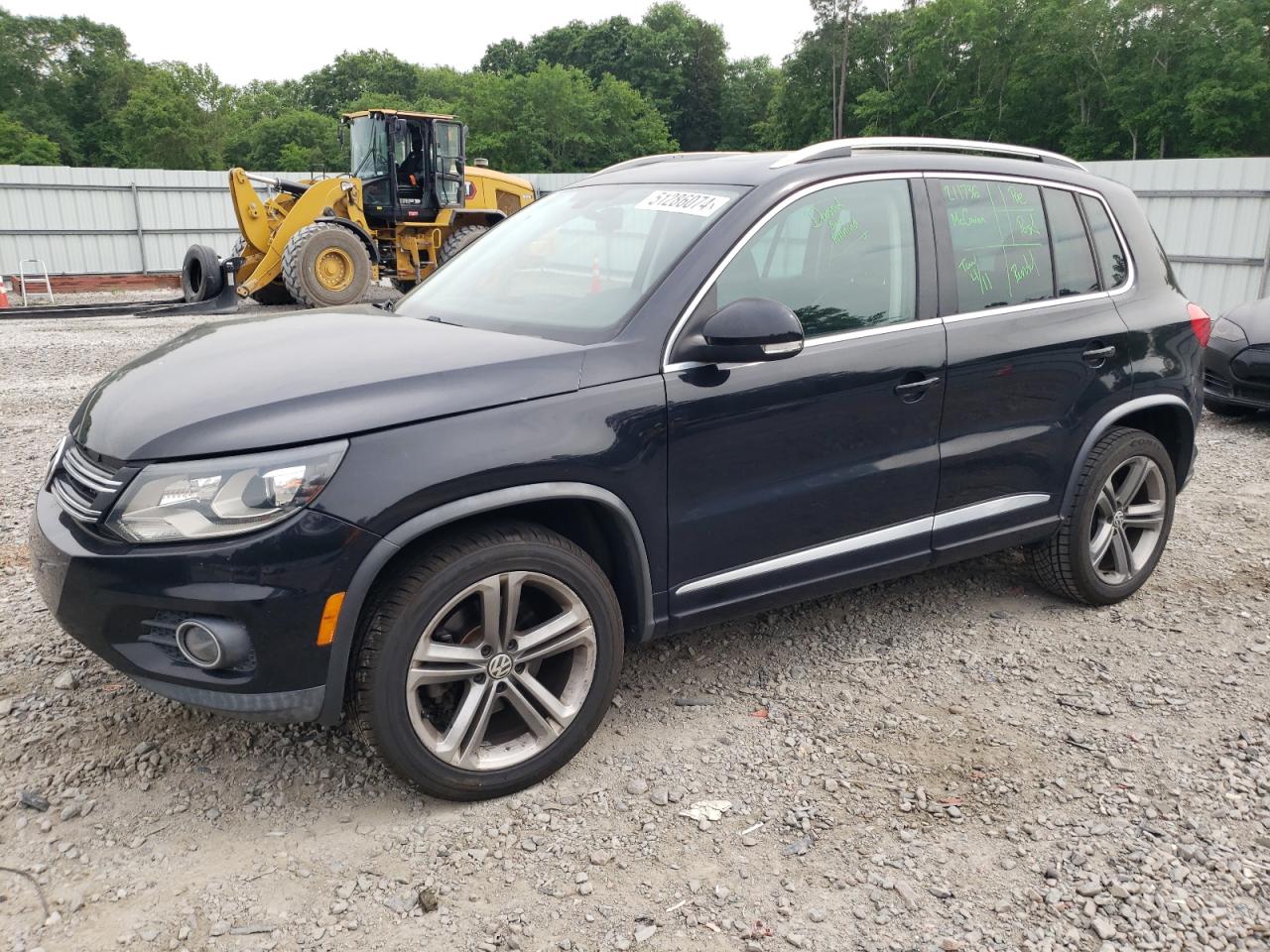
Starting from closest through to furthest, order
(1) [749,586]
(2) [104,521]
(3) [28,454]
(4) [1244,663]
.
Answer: (2) [104,521]
(1) [749,586]
(4) [1244,663]
(3) [28,454]

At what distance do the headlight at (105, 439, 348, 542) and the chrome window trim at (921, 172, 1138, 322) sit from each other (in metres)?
2.30

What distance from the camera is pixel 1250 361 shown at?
311 inches

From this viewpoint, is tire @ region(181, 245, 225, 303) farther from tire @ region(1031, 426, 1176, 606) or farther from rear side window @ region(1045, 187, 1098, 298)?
tire @ region(1031, 426, 1176, 606)

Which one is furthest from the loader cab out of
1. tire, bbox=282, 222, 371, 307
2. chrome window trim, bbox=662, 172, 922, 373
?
chrome window trim, bbox=662, 172, 922, 373

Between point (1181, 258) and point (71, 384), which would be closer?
point (71, 384)

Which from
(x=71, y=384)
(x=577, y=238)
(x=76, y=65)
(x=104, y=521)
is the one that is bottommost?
(x=71, y=384)

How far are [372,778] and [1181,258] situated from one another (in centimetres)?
1421

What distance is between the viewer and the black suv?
2.56 meters

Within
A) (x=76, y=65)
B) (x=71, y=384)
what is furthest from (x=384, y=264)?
(x=76, y=65)

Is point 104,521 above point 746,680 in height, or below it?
above

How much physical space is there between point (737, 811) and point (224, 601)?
5.07ft

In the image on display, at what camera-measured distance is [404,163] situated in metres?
16.2

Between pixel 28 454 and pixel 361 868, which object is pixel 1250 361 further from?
pixel 28 454

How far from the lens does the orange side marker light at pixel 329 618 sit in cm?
256
